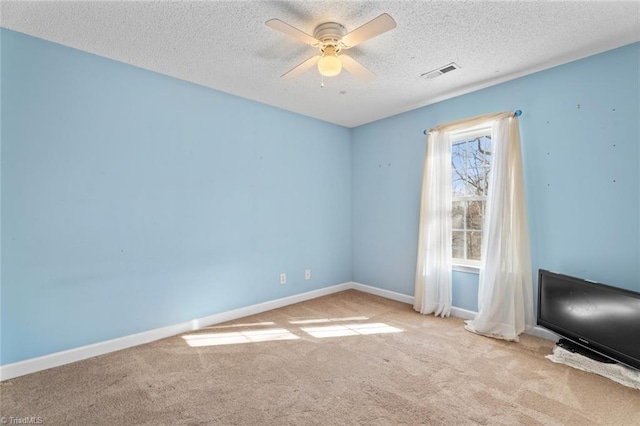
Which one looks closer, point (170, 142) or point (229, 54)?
point (229, 54)

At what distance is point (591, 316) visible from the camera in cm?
234

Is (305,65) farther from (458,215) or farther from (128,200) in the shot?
(458,215)

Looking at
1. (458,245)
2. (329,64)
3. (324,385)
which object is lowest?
(324,385)

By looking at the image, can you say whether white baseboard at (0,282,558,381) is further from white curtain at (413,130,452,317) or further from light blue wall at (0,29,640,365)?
white curtain at (413,130,452,317)

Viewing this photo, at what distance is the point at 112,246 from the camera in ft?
8.60

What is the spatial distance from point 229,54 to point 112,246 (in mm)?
1958

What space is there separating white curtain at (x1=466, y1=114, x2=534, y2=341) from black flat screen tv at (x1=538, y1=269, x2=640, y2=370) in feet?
0.58

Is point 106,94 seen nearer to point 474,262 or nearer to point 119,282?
point 119,282

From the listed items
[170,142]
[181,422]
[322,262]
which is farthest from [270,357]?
[170,142]

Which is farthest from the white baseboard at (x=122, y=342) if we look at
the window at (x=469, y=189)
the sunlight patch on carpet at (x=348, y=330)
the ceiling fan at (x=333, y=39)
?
the ceiling fan at (x=333, y=39)

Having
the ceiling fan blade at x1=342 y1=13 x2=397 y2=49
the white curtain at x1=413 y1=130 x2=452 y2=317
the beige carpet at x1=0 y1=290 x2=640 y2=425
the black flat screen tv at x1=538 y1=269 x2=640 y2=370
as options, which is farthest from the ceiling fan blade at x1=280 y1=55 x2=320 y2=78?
the black flat screen tv at x1=538 y1=269 x2=640 y2=370

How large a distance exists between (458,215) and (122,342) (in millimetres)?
3726

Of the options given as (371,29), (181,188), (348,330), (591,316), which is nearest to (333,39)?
(371,29)

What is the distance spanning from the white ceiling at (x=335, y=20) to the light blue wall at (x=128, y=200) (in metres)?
0.32
